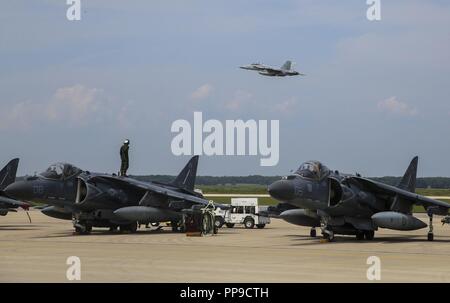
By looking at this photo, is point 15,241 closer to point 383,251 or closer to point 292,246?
point 292,246

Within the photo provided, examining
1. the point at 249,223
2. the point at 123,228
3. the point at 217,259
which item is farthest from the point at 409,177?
the point at 217,259

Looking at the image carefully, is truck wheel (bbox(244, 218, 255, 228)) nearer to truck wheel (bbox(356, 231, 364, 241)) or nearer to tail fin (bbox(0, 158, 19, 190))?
tail fin (bbox(0, 158, 19, 190))

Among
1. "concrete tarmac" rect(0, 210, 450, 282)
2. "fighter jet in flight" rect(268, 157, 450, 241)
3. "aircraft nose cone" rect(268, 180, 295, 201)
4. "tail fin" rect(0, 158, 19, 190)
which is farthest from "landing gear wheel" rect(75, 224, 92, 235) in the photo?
"aircraft nose cone" rect(268, 180, 295, 201)

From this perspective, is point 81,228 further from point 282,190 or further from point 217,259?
point 217,259

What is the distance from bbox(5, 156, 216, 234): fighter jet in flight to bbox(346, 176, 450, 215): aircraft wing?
8.72 meters

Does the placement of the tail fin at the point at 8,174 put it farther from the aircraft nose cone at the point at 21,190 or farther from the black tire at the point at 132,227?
the aircraft nose cone at the point at 21,190

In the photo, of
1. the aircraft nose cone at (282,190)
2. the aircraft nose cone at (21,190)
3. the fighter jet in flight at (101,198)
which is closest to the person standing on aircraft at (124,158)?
the fighter jet in flight at (101,198)

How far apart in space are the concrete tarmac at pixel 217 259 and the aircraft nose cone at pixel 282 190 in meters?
1.81

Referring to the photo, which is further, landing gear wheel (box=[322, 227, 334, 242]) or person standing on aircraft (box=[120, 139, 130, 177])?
person standing on aircraft (box=[120, 139, 130, 177])

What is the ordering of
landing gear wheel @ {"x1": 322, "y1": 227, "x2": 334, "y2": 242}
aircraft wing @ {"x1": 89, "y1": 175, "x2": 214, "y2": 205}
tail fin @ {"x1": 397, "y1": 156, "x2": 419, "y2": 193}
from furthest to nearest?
aircraft wing @ {"x1": 89, "y1": 175, "x2": 214, "y2": 205} → tail fin @ {"x1": 397, "y1": 156, "x2": 419, "y2": 193} → landing gear wheel @ {"x1": 322, "y1": 227, "x2": 334, "y2": 242}

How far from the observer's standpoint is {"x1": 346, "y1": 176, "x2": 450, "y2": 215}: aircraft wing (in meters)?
32.9

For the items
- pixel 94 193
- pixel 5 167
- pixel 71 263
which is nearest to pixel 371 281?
pixel 71 263
